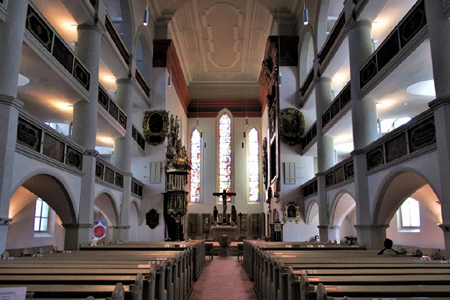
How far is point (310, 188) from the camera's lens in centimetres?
1761

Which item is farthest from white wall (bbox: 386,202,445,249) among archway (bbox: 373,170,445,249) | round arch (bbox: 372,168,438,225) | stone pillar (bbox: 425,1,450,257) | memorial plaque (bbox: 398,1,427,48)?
stone pillar (bbox: 425,1,450,257)

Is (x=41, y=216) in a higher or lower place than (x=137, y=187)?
lower

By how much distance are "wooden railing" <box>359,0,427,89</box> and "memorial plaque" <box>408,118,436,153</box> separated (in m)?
1.92

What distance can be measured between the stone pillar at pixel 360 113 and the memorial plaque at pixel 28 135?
26.4 ft

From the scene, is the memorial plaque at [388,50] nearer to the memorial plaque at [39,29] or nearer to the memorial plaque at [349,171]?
the memorial plaque at [349,171]

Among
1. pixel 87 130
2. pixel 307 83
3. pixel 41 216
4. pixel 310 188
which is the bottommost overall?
pixel 41 216

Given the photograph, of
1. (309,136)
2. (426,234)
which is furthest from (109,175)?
(426,234)

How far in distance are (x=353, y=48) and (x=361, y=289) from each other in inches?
369

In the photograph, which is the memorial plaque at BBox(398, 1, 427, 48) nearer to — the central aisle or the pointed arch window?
the central aisle

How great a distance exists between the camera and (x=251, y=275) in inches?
408

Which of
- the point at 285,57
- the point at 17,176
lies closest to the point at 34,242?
the point at 17,176

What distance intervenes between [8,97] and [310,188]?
532 inches

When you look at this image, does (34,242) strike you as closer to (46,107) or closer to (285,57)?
(46,107)

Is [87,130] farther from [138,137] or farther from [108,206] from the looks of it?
[138,137]
